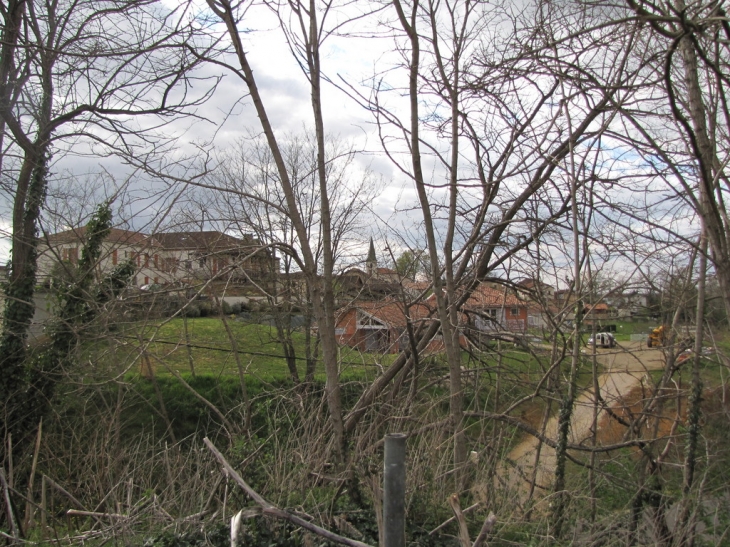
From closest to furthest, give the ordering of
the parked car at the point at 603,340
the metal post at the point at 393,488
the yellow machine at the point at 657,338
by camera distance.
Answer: the metal post at the point at 393,488 → the parked car at the point at 603,340 → the yellow machine at the point at 657,338

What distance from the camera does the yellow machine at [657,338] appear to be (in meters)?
5.35

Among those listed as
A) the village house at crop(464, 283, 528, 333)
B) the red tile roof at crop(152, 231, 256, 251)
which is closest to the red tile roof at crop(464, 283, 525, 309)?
the village house at crop(464, 283, 528, 333)

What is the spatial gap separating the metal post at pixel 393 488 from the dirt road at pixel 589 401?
114 inches

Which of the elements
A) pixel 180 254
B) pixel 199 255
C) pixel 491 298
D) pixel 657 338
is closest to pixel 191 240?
pixel 180 254

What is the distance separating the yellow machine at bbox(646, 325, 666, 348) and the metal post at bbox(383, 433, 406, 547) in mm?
4469

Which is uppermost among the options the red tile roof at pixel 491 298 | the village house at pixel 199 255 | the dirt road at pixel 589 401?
the village house at pixel 199 255

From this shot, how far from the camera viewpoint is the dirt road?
15.2ft

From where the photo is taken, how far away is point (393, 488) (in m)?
1.65

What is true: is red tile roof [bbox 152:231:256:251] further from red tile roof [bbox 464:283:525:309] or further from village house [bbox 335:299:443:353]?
red tile roof [bbox 464:283:525:309]

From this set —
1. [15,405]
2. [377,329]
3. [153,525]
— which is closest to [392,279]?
[377,329]

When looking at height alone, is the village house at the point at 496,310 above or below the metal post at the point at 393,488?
above

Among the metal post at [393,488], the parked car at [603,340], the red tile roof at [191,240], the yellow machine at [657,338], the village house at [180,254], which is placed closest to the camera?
the metal post at [393,488]

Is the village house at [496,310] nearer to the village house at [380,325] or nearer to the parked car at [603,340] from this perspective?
the village house at [380,325]

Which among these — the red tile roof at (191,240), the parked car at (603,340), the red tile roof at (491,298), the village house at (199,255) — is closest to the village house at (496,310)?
the red tile roof at (491,298)
